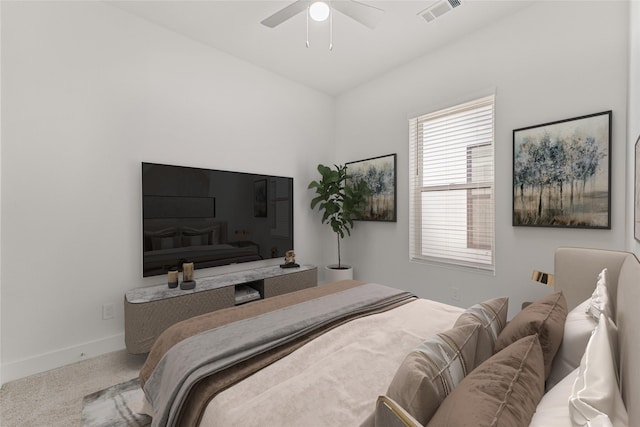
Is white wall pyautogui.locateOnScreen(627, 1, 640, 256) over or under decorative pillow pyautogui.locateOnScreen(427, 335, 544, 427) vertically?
over

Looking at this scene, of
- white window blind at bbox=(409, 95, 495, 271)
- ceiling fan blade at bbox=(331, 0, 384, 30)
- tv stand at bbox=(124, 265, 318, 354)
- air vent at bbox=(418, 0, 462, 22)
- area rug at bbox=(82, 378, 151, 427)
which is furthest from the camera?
white window blind at bbox=(409, 95, 495, 271)

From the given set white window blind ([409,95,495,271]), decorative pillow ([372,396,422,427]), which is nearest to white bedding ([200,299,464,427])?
decorative pillow ([372,396,422,427])

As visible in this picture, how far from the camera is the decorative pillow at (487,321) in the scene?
1013 millimetres

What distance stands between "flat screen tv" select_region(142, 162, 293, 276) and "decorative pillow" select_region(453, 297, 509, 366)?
2.56m

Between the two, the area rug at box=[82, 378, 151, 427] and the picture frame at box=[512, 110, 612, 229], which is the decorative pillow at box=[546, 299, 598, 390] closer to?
the picture frame at box=[512, 110, 612, 229]

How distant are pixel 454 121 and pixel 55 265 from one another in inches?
153

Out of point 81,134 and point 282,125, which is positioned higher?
point 282,125

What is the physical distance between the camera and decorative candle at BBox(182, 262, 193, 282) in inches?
103

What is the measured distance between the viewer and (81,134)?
7.77ft

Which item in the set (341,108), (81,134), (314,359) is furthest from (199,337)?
(341,108)

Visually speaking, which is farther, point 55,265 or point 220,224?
point 220,224

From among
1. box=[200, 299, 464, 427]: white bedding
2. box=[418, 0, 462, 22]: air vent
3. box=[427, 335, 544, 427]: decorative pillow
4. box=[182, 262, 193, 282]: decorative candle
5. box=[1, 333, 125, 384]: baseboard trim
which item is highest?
box=[418, 0, 462, 22]: air vent

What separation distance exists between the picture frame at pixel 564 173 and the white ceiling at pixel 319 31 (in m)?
1.20

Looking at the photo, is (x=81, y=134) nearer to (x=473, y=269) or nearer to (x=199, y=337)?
(x=199, y=337)
